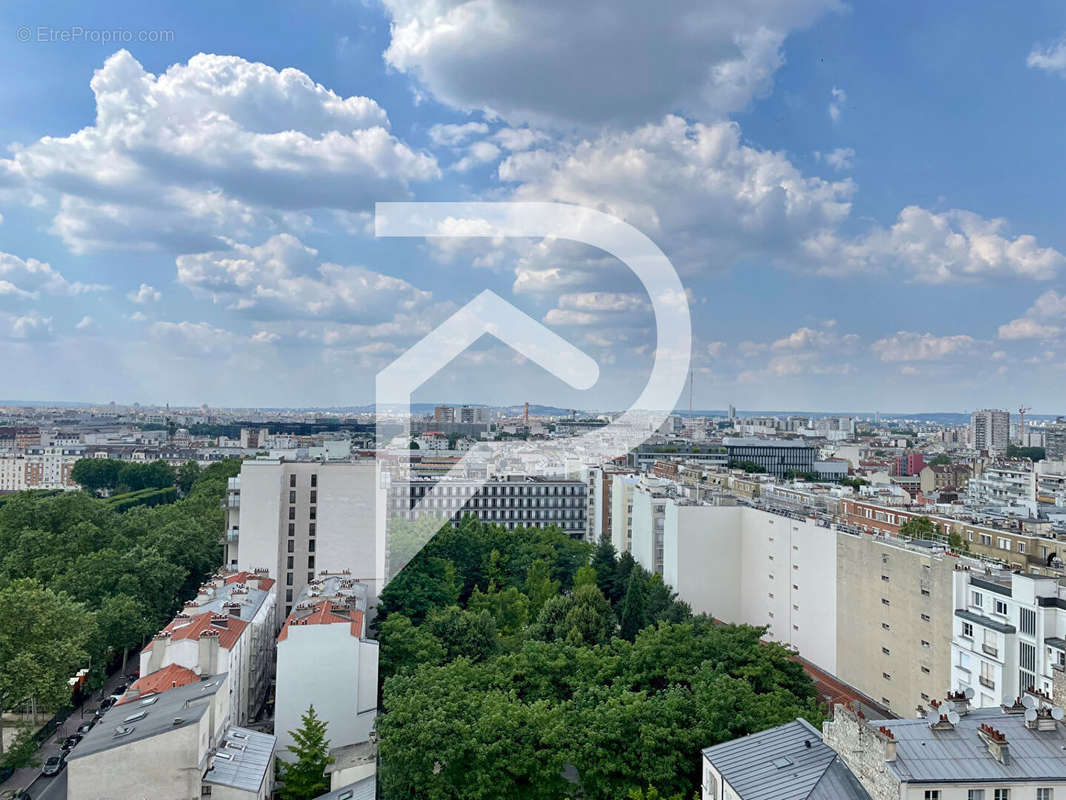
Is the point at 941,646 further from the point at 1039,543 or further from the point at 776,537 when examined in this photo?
the point at 776,537

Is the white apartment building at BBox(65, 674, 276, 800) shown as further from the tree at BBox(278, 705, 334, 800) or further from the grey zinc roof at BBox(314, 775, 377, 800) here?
the grey zinc roof at BBox(314, 775, 377, 800)

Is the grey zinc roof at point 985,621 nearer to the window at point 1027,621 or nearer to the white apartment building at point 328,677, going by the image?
the window at point 1027,621

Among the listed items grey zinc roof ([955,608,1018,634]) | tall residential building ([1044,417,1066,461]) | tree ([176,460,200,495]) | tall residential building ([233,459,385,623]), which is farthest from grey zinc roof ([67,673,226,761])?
tall residential building ([1044,417,1066,461])

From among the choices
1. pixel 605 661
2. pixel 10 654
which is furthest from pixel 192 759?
pixel 605 661

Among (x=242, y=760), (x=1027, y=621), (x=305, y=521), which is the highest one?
(x=305, y=521)

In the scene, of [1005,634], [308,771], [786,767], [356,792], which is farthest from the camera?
[1005,634]

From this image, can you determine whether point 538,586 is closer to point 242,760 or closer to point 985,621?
point 242,760

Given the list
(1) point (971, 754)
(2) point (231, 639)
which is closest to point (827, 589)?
(1) point (971, 754)
